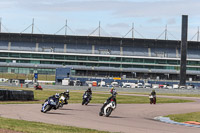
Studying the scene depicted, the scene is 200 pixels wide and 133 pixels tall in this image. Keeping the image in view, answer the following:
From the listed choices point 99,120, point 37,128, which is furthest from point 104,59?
point 37,128

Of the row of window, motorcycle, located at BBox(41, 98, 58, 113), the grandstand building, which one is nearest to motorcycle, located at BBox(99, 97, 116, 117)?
motorcycle, located at BBox(41, 98, 58, 113)

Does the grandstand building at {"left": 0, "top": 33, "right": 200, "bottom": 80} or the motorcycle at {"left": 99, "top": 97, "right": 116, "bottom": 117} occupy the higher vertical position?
the grandstand building at {"left": 0, "top": 33, "right": 200, "bottom": 80}

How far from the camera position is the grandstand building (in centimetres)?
13812

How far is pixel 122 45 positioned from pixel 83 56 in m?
14.2

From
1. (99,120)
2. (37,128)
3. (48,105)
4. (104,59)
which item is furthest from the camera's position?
(104,59)

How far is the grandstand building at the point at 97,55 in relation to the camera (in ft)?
453

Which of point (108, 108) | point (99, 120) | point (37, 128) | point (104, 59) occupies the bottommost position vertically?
point (99, 120)

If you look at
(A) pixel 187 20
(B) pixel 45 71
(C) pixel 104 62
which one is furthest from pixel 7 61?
(A) pixel 187 20

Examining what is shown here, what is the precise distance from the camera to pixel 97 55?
13775 cm

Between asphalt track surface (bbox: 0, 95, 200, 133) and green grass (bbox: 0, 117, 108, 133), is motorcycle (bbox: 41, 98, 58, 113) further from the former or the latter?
green grass (bbox: 0, 117, 108, 133)

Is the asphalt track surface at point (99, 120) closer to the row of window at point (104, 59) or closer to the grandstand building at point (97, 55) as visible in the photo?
the grandstand building at point (97, 55)

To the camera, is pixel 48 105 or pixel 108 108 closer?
pixel 108 108

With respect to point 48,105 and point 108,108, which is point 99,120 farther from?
point 48,105

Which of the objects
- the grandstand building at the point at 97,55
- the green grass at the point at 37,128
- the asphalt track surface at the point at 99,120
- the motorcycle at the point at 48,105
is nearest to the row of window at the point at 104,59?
the grandstand building at the point at 97,55
